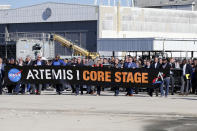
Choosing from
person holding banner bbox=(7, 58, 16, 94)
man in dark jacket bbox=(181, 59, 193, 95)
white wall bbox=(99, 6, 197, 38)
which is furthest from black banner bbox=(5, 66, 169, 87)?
white wall bbox=(99, 6, 197, 38)

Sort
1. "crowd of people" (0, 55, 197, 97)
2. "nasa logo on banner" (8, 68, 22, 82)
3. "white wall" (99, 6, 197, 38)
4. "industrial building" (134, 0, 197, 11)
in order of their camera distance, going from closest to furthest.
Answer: "crowd of people" (0, 55, 197, 97) < "nasa logo on banner" (8, 68, 22, 82) < "white wall" (99, 6, 197, 38) < "industrial building" (134, 0, 197, 11)

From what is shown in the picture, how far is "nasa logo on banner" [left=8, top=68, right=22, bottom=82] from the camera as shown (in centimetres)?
2386

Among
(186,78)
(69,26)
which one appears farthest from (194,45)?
(69,26)

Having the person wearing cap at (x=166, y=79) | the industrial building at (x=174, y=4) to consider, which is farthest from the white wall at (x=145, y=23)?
the person wearing cap at (x=166, y=79)

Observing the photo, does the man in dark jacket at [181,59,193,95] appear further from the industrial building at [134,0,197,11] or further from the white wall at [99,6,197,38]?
the industrial building at [134,0,197,11]

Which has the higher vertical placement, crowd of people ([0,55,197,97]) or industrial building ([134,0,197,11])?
industrial building ([134,0,197,11])

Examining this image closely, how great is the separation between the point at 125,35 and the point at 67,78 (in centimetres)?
4129

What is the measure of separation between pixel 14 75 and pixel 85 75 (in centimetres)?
328

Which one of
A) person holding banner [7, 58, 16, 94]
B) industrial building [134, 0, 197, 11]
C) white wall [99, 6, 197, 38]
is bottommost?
person holding banner [7, 58, 16, 94]

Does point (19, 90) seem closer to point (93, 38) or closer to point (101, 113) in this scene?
point (101, 113)

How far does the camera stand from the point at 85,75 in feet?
76.9

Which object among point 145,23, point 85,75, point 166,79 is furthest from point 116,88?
point 145,23

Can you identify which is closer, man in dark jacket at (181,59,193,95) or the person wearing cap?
the person wearing cap

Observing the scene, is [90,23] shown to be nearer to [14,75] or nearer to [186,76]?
[186,76]
